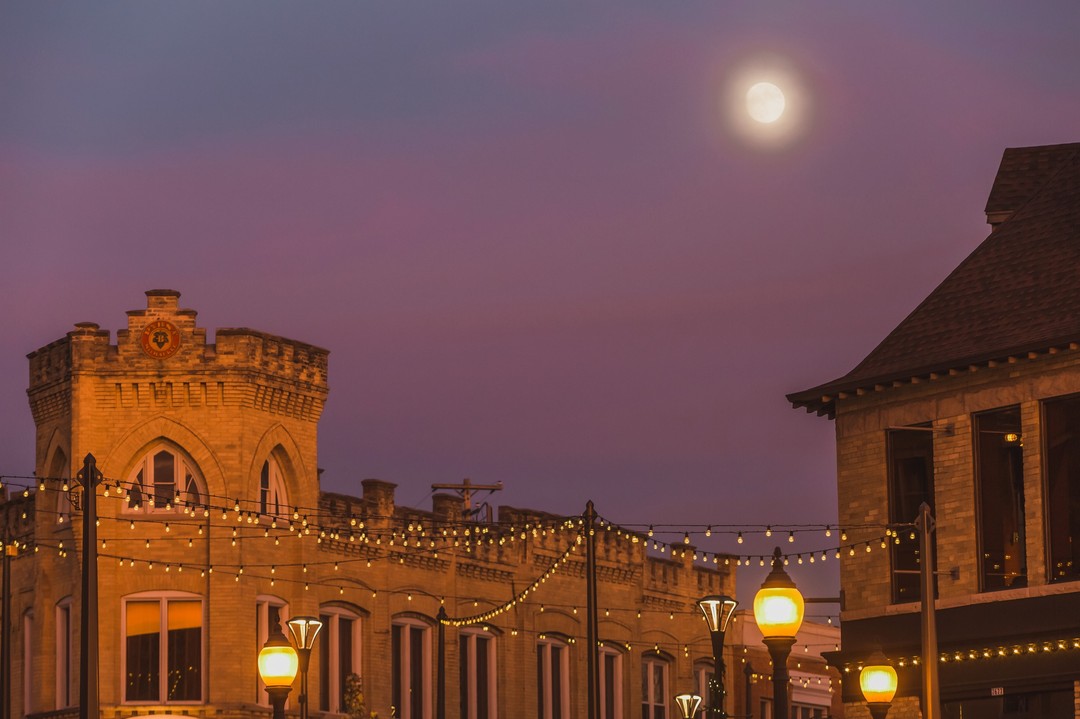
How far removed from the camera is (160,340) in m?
48.0

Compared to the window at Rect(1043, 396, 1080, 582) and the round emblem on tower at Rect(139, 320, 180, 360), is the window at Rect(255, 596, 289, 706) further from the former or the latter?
the window at Rect(1043, 396, 1080, 582)

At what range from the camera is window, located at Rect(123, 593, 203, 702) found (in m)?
46.8

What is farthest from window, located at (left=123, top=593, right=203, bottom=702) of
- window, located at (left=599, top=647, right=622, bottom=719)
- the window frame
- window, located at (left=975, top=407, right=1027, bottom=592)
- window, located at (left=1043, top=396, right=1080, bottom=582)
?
window, located at (left=1043, top=396, right=1080, bottom=582)

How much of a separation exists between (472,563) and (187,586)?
940cm

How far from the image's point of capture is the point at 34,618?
4944cm

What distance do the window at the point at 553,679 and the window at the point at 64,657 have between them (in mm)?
14119

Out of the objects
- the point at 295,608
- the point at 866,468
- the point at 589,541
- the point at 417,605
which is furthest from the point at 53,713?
the point at 866,468

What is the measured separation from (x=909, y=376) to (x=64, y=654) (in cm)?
2263

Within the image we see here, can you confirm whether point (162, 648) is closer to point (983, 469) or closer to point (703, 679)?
point (983, 469)

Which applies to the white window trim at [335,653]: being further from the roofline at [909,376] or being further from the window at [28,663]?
the roofline at [909,376]

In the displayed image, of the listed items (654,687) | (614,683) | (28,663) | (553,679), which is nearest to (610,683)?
(614,683)

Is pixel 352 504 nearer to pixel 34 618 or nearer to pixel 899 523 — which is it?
pixel 34 618

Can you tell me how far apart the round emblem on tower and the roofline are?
17.0m

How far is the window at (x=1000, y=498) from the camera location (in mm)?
33031
